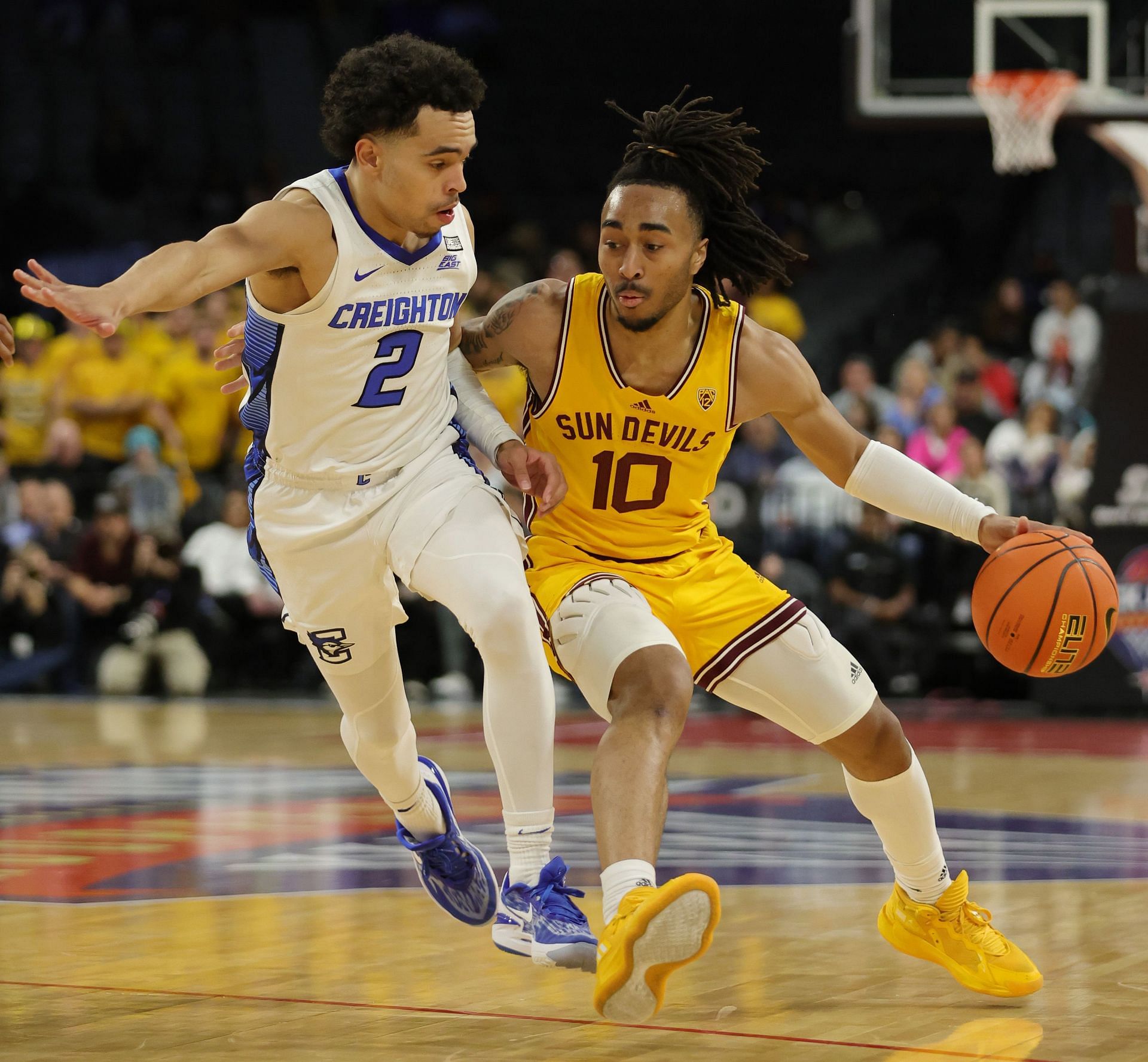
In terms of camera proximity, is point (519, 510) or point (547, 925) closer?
point (547, 925)

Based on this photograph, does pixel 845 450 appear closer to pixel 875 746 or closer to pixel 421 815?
pixel 875 746

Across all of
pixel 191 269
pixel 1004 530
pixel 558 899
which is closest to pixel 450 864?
pixel 558 899

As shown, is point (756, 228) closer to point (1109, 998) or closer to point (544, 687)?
point (544, 687)

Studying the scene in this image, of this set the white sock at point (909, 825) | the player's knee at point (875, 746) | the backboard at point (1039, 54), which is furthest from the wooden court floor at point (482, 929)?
the backboard at point (1039, 54)

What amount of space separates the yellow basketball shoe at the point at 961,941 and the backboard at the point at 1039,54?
8.77m

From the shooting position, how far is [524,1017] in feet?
13.8

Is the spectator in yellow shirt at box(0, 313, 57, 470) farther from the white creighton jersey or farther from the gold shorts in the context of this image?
the gold shorts

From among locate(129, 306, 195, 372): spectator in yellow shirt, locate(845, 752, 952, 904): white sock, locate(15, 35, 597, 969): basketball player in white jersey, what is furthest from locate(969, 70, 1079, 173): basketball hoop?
locate(845, 752, 952, 904): white sock

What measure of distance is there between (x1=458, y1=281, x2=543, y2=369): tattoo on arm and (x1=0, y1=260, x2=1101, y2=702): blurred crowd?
739 cm

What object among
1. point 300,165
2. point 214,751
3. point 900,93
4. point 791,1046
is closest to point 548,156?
point 300,165

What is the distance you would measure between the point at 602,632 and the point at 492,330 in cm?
98

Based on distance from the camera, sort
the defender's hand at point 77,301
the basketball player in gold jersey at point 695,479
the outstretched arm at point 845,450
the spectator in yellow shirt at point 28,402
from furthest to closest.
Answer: the spectator in yellow shirt at point 28,402 < the outstretched arm at point 845,450 < the basketball player in gold jersey at point 695,479 < the defender's hand at point 77,301

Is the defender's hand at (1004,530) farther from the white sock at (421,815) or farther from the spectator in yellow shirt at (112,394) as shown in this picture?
the spectator in yellow shirt at (112,394)

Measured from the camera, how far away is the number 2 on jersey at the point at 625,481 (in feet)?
15.6
